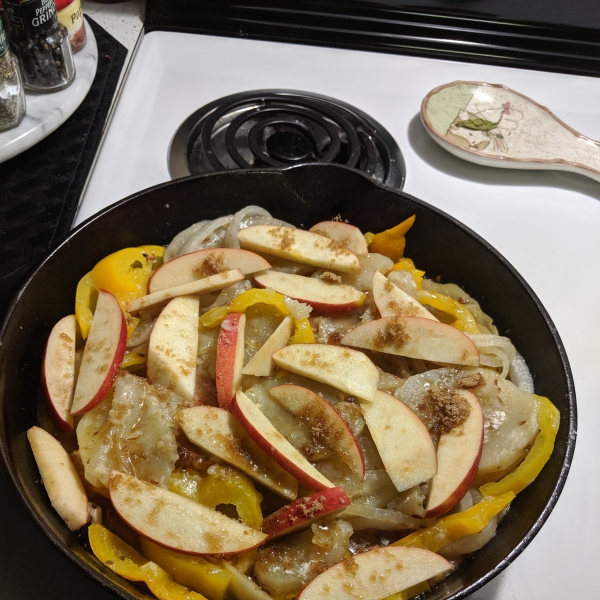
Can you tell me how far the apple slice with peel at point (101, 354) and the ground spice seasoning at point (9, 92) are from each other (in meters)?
0.75

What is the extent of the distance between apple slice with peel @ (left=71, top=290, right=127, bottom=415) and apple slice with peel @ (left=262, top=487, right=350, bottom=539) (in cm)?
40

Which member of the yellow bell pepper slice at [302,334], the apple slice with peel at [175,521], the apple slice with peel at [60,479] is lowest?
the apple slice with peel at [60,479]

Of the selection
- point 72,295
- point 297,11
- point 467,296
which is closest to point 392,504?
point 467,296

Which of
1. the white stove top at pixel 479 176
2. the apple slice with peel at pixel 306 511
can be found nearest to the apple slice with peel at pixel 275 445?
the apple slice with peel at pixel 306 511

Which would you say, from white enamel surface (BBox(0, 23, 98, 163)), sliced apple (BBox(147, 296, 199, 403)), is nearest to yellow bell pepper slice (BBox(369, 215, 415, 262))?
sliced apple (BBox(147, 296, 199, 403))

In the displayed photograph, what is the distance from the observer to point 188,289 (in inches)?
43.9

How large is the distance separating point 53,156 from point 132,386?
0.99 metres

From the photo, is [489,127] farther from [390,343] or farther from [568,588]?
[568,588]

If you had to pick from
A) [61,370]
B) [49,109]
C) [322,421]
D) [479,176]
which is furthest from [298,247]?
[49,109]

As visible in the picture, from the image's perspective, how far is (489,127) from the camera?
1793mm

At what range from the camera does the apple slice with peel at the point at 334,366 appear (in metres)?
0.99

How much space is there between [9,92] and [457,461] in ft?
4.99

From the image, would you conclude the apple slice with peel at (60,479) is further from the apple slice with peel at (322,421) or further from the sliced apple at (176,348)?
the apple slice with peel at (322,421)

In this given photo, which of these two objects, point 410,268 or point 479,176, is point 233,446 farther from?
point 479,176
